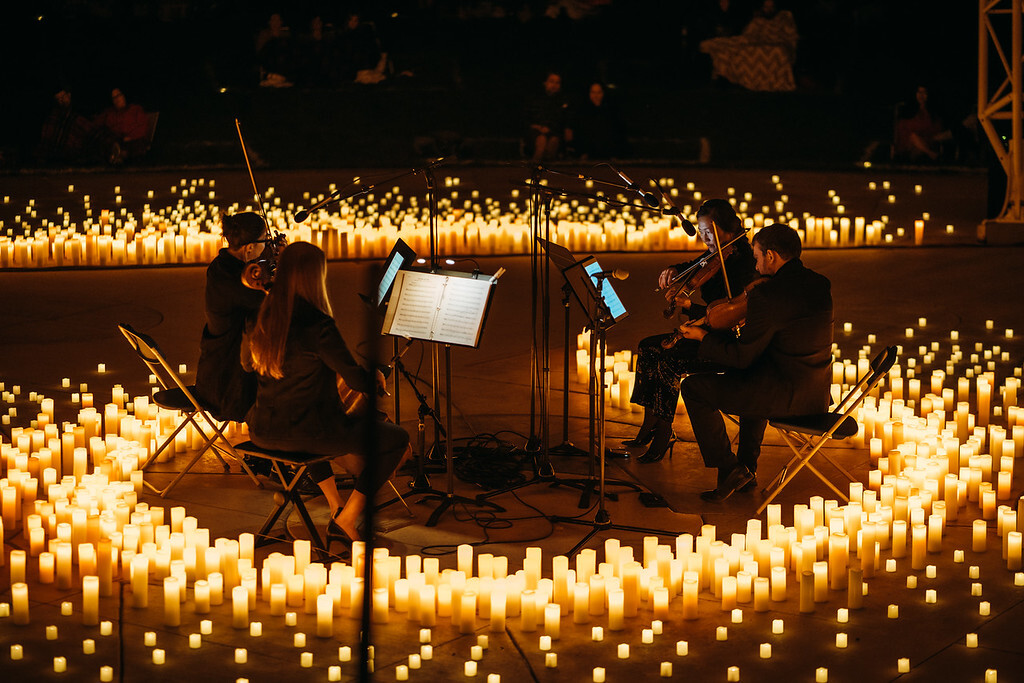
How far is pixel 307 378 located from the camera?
5.75 meters

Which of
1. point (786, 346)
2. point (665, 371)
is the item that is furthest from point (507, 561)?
point (665, 371)

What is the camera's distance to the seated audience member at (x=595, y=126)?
17.9 m

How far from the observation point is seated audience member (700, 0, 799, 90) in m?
18.7

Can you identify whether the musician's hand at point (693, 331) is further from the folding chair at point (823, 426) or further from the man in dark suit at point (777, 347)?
the folding chair at point (823, 426)

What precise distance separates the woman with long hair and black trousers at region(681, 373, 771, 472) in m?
1.47

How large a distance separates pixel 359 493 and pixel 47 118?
13.7 metres

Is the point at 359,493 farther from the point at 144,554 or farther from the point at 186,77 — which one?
the point at 186,77

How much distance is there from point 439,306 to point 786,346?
5.05ft

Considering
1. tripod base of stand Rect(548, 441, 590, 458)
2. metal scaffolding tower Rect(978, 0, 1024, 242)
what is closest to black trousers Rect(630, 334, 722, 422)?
tripod base of stand Rect(548, 441, 590, 458)

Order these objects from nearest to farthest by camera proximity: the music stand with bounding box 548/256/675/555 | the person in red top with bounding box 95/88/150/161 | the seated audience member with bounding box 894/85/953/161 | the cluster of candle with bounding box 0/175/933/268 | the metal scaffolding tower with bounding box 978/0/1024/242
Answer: the music stand with bounding box 548/256/675/555
the cluster of candle with bounding box 0/175/933/268
the metal scaffolding tower with bounding box 978/0/1024/242
the seated audience member with bounding box 894/85/953/161
the person in red top with bounding box 95/88/150/161

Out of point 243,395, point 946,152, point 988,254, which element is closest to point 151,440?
point 243,395

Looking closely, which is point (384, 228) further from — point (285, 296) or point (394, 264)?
point (285, 296)

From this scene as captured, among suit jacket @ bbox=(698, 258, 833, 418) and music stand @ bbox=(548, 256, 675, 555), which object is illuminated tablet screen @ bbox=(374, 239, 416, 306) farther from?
suit jacket @ bbox=(698, 258, 833, 418)

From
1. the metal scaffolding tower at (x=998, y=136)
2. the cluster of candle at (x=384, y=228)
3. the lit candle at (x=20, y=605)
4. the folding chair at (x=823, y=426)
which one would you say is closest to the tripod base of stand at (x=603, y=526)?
the folding chair at (x=823, y=426)
